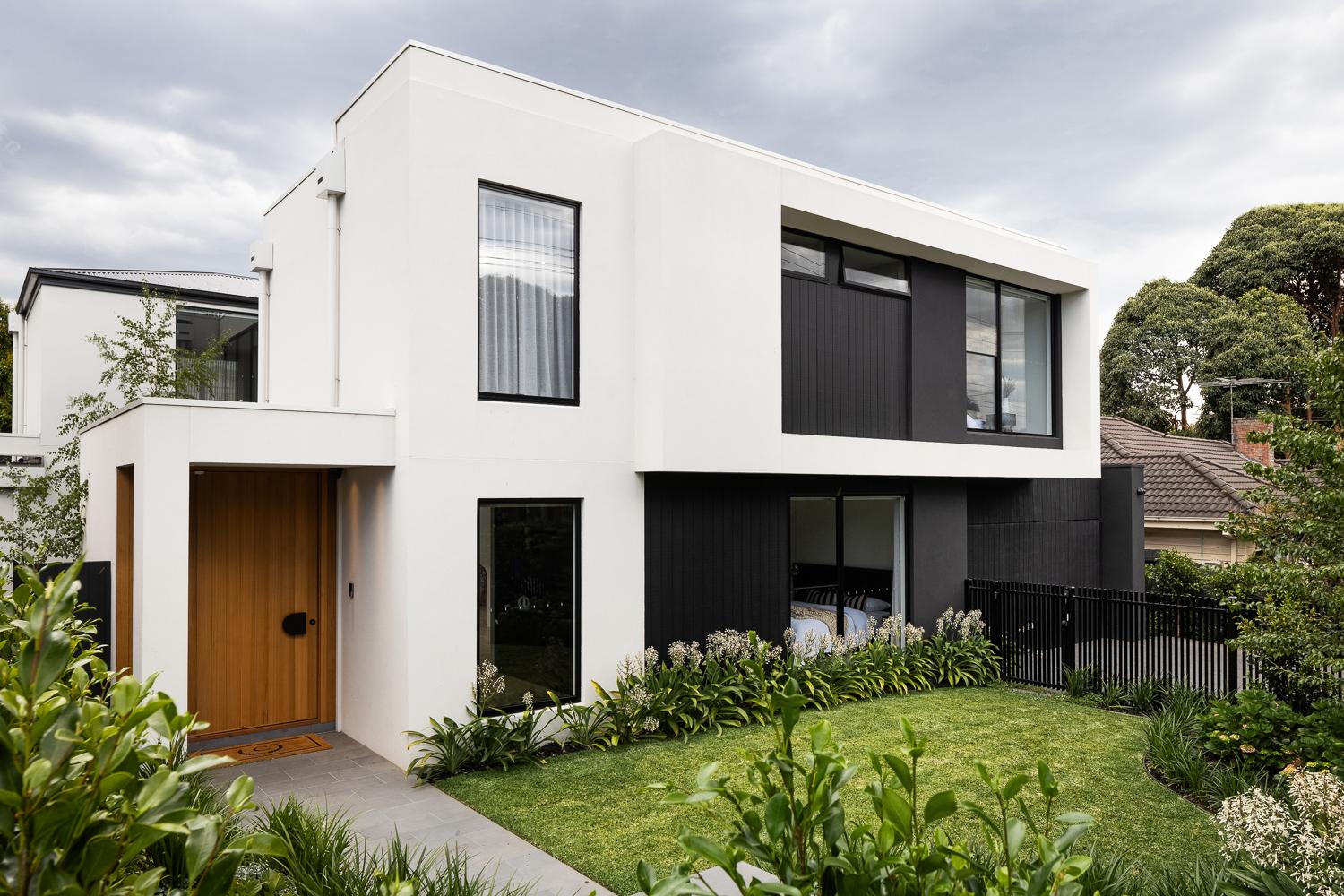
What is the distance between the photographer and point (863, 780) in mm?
7078

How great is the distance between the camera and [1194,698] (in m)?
9.02

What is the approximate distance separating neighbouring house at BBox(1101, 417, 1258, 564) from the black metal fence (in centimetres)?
751

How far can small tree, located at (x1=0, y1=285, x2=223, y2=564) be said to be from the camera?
Result: 11.6 m

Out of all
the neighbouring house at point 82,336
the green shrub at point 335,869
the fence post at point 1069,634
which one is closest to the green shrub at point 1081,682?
the fence post at point 1069,634

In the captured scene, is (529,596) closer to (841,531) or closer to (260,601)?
(260,601)

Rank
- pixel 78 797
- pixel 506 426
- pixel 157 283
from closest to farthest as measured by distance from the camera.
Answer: pixel 78 797 < pixel 506 426 < pixel 157 283

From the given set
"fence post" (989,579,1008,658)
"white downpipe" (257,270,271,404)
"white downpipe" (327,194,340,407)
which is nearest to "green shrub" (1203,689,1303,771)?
"fence post" (989,579,1008,658)

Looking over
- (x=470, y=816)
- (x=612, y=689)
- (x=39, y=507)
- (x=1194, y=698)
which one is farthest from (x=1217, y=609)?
(x=39, y=507)

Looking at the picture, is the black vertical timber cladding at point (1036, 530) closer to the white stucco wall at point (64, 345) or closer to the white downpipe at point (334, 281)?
the white downpipe at point (334, 281)

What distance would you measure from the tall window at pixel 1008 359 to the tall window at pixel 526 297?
6.48 m

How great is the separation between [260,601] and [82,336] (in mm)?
8691

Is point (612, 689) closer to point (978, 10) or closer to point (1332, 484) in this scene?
point (1332, 484)

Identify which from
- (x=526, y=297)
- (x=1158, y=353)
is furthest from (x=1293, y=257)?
(x=526, y=297)

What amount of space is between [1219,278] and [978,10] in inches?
1012
